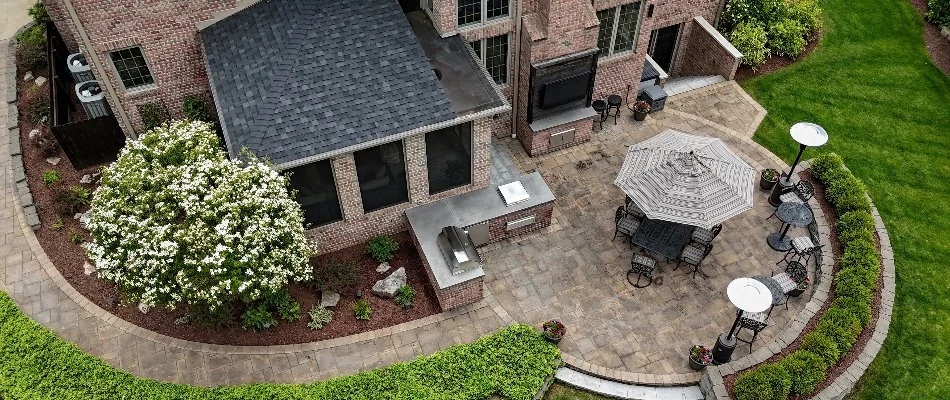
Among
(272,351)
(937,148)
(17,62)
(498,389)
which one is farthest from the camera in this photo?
(17,62)

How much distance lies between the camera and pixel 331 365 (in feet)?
56.4

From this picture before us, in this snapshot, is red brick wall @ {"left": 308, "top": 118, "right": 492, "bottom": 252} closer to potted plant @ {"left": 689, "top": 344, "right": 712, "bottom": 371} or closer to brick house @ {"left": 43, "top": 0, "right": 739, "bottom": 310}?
brick house @ {"left": 43, "top": 0, "right": 739, "bottom": 310}

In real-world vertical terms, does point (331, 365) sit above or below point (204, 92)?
below

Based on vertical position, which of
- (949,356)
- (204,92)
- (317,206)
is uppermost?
(204,92)

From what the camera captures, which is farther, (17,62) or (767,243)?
(17,62)

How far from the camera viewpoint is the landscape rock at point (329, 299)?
18.2 metres

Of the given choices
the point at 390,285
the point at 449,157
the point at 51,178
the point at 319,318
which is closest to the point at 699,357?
the point at 390,285

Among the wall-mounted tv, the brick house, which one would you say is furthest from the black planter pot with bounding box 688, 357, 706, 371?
the wall-mounted tv

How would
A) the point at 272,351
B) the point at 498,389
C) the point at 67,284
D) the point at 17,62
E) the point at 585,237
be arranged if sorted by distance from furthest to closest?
the point at 17,62
the point at 585,237
the point at 67,284
the point at 272,351
the point at 498,389

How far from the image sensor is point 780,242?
780 inches

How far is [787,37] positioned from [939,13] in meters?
6.59

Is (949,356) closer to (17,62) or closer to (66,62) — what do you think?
(66,62)

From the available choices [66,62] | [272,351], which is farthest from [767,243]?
[66,62]

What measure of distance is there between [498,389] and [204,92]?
1220 cm
